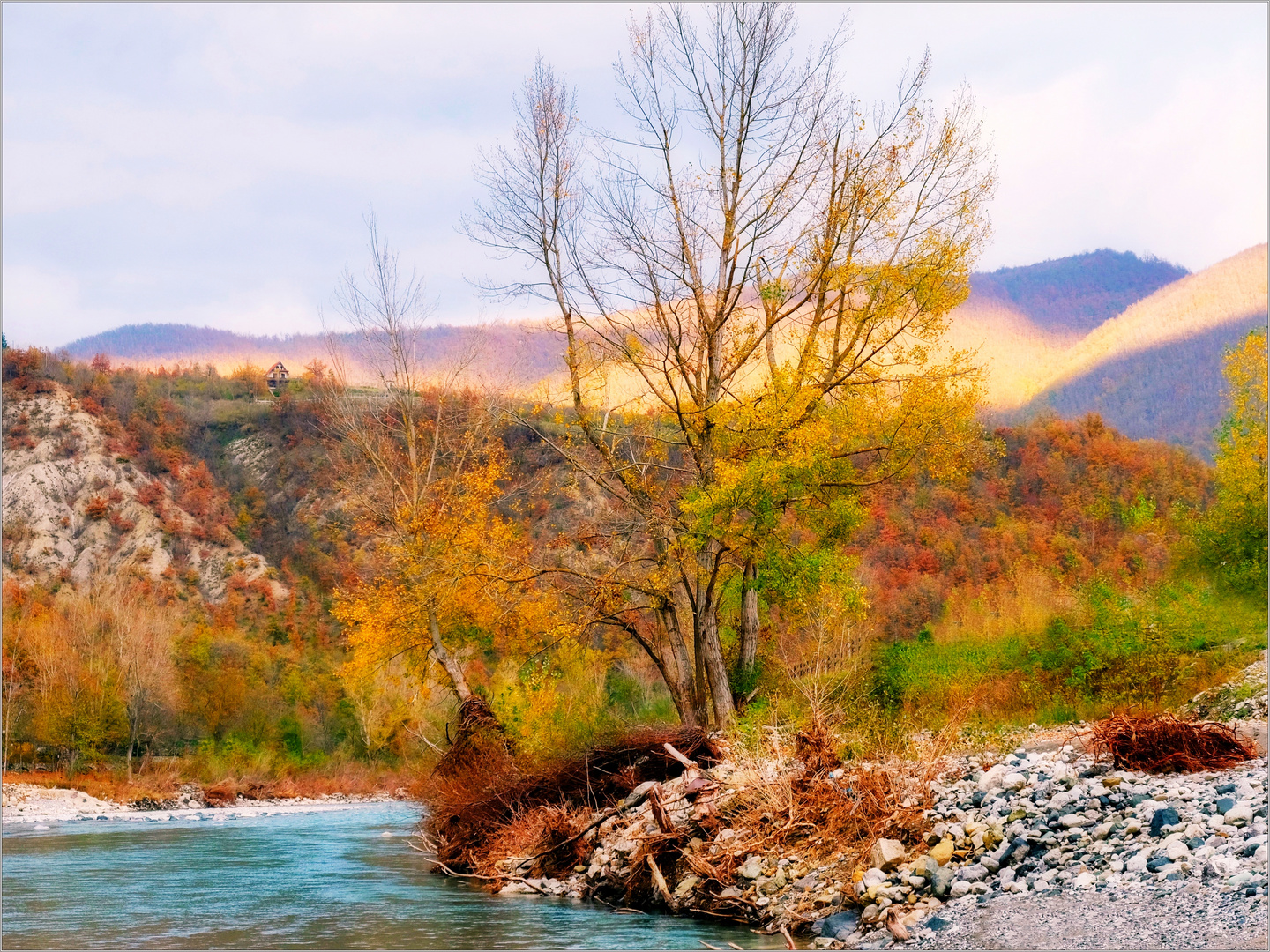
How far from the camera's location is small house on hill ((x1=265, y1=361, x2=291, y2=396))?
104 metres

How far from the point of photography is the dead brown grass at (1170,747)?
1094cm

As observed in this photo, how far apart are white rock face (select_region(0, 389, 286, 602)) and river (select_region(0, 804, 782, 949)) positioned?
53016mm

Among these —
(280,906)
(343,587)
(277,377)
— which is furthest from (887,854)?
(277,377)

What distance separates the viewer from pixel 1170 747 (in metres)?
11.1

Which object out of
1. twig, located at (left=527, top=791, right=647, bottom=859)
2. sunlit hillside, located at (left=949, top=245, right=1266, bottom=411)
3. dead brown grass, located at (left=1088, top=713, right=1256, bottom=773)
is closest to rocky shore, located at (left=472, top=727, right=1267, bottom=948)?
dead brown grass, located at (left=1088, top=713, right=1256, bottom=773)

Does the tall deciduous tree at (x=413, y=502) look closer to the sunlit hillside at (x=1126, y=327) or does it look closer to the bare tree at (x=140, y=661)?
the bare tree at (x=140, y=661)

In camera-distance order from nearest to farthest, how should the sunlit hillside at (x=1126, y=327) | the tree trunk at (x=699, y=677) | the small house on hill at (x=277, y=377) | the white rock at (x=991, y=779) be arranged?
the white rock at (x=991, y=779)
the tree trunk at (x=699, y=677)
the sunlit hillside at (x=1126, y=327)
the small house on hill at (x=277, y=377)

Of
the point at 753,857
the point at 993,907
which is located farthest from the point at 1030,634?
the point at 993,907

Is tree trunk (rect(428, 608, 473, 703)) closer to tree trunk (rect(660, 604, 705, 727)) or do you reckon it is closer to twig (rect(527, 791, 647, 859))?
tree trunk (rect(660, 604, 705, 727))

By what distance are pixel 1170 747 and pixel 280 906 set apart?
10450mm

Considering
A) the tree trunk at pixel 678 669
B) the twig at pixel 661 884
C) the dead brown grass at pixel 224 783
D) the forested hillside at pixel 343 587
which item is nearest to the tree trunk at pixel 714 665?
the tree trunk at pixel 678 669

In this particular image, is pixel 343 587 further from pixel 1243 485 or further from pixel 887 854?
pixel 887 854

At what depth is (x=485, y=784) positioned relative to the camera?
54.8 ft

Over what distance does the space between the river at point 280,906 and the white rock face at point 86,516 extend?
53.0 meters
